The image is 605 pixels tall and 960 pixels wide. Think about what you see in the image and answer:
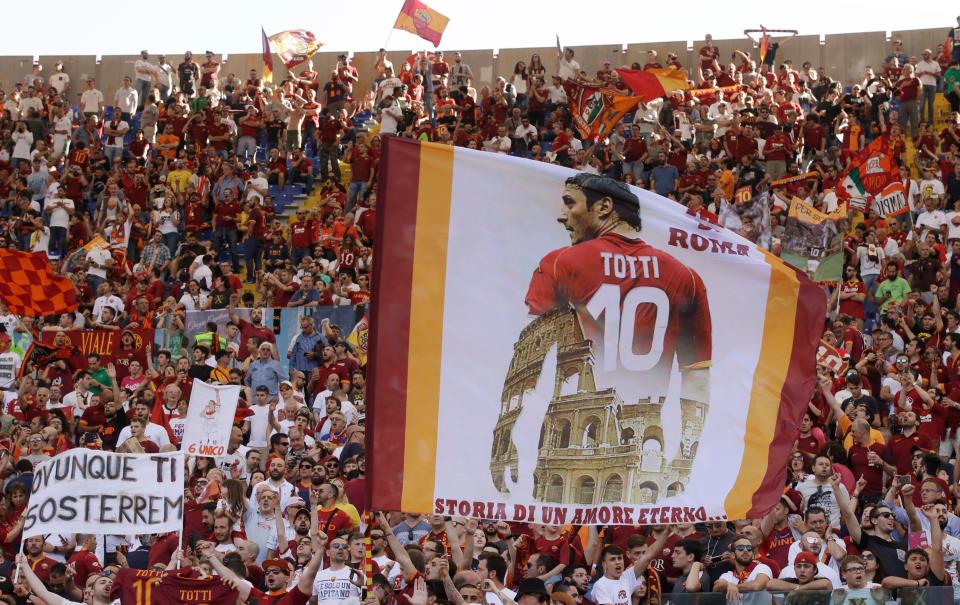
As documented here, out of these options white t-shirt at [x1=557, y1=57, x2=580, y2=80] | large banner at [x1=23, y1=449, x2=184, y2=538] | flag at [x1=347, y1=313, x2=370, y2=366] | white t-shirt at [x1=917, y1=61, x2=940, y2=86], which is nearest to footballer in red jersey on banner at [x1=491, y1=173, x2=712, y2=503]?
large banner at [x1=23, y1=449, x2=184, y2=538]

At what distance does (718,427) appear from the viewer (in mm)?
9914

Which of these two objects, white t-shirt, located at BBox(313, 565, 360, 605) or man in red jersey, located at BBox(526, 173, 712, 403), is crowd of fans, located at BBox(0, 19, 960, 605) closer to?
white t-shirt, located at BBox(313, 565, 360, 605)

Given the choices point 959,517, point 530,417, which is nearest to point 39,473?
point 530,417

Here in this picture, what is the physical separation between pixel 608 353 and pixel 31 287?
47.4ft

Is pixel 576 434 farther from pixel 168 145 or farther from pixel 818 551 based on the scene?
pixel 168 145

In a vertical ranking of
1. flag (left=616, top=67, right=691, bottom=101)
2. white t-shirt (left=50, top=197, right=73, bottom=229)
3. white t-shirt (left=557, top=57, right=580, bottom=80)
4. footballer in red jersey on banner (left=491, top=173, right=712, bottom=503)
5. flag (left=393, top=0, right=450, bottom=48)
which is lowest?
footballer in red jersey on banner (left=491, top=173, right=712, bottom=503)

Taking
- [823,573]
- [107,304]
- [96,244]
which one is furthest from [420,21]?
[823,573]

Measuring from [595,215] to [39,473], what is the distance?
6413 mm

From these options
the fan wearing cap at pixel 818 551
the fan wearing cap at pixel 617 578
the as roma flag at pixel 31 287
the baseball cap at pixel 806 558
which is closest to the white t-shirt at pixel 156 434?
the as roma flag at pixel 31 287

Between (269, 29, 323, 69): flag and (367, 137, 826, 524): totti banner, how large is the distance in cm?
2628

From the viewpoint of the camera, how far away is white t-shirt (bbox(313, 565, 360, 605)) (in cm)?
1215

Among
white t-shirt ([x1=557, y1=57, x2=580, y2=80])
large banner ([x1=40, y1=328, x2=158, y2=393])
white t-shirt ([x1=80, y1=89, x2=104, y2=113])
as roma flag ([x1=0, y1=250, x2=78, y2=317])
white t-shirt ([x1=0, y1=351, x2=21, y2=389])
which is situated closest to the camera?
large banner ([x1=40, y1=328, x2=158, y2=393])

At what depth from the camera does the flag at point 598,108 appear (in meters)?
27.1

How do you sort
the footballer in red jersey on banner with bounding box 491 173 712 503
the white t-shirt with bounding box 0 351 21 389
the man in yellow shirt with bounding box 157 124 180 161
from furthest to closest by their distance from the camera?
1. the man in yellow shirt with bounding box 157 124 180 161
2. the white t-shirt with bounding box 0 351 21 389
3. the footballer in red jersey on banner with bounding box 491 173 712 503
